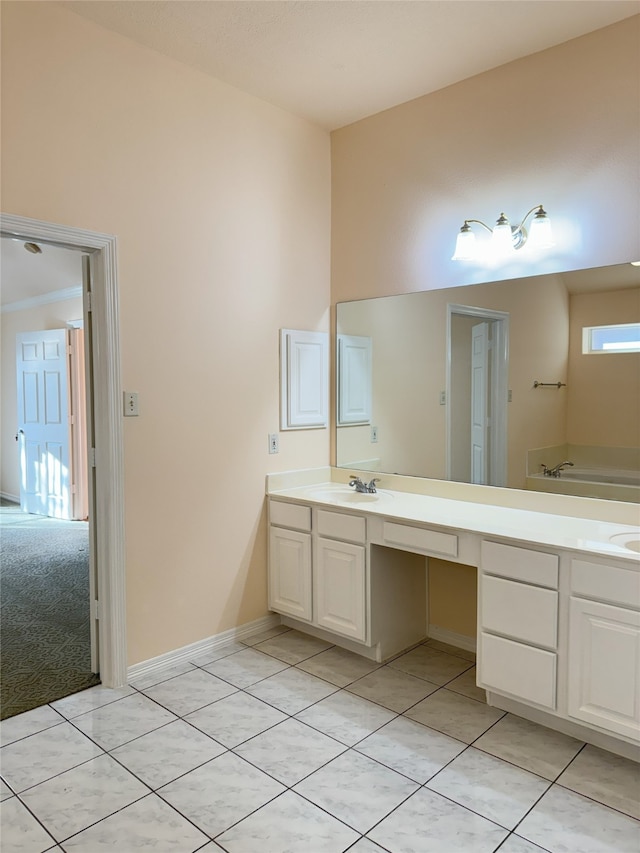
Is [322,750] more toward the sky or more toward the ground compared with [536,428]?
more toward the ground

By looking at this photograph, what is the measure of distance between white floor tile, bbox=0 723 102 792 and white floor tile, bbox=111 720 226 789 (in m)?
A: 0.14

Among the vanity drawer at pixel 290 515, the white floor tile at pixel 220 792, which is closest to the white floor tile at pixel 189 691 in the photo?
the white floor tile at pixel 220 792

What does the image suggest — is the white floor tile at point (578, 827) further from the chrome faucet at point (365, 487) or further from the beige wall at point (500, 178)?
the chrome faucet at point (365, 487)

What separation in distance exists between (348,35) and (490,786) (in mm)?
3006

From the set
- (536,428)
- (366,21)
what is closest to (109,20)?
(366,21)

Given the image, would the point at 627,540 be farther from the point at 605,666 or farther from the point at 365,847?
the point at 365,847

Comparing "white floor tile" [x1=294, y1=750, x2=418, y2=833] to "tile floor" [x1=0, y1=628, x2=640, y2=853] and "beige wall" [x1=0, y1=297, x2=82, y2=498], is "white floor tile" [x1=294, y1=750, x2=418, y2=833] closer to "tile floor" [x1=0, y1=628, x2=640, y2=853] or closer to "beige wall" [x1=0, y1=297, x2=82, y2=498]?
"tile floor" [x1=0, y1=628, x2=640, y2=853]

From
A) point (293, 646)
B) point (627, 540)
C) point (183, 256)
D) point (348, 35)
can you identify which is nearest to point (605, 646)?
point (627, 540)

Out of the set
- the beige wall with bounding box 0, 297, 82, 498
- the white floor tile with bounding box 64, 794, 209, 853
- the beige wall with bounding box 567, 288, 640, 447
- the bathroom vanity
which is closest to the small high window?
the beige wall with bounding box 567, 288, 640, 447

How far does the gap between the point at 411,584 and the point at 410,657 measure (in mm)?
361

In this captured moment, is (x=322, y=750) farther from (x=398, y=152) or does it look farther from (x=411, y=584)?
(x=398, y=152)

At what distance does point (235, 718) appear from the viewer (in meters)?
2.48

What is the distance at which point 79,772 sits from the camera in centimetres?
212

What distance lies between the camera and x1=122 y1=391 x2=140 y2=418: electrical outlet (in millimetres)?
2719
